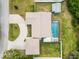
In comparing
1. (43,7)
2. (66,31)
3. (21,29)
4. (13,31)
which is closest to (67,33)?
(66,31)

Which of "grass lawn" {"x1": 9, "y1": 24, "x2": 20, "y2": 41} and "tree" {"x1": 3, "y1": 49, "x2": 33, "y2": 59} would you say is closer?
"tree" {"x1": 3, "y1": 49, "x2": 33, "y2": 59}

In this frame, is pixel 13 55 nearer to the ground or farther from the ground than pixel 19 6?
nearer to the ground

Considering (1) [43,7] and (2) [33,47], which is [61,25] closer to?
(1) [43,7]

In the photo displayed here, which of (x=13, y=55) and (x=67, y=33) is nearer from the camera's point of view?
(x=13, y=55)

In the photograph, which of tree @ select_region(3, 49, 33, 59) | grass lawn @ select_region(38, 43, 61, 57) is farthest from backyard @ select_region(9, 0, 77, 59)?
tree @ select_region(3, 49, 33, 59)

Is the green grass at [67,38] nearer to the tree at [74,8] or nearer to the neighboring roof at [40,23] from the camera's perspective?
the tree at [74,8]

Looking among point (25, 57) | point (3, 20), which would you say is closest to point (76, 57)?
point (25, 57)

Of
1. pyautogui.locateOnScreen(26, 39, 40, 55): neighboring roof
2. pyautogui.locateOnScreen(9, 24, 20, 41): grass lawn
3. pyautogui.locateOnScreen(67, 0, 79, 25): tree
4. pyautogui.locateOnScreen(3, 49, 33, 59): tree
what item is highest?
pyautogui.locateOnScreen(67, 0, 79, 25): tree

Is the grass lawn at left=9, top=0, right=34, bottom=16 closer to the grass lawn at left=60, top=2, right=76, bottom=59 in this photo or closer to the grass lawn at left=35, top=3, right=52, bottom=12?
the grass lawn at left=35, top=3, right=52, bottom=12
